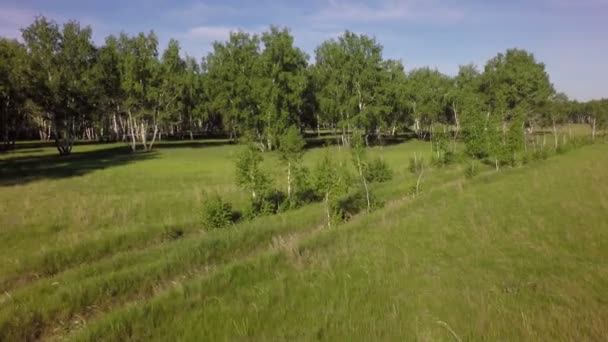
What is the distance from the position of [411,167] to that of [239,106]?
3722 cm

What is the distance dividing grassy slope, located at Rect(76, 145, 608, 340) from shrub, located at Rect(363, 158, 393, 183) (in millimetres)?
14767

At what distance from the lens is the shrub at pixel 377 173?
29.1 meters

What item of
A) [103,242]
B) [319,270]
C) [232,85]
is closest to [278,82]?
[232,85]

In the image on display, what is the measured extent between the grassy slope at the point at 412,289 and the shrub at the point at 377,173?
48.4 feet

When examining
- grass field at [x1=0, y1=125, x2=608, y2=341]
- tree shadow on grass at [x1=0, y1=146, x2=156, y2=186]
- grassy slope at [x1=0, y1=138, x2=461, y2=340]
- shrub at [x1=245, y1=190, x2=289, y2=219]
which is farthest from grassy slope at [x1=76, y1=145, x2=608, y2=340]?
tree shadow on grass at [x1=0, y1=146, x2=156, y2=186]

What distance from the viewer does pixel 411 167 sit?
3481 centimetres

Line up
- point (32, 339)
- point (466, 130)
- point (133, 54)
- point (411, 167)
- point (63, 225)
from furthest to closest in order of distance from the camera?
point (133, 54) → point (466, 130) → point (411, 167) → point (63, 225) → point (32, 339)

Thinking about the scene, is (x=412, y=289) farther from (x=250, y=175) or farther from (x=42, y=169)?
(x=42, y=169)

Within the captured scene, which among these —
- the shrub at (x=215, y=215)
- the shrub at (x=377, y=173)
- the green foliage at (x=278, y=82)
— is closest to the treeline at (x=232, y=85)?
the green foliage at (x=278, y=82)

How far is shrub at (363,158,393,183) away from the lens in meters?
29.1

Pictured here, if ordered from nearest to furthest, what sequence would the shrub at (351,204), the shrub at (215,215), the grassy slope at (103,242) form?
the grassy slope at (103,242), the shrub at (215,215), the shrub at (351,204)

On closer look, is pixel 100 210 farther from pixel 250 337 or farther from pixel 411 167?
pixel 411 167

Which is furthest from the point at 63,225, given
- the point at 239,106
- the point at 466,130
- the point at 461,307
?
the point at 239,106

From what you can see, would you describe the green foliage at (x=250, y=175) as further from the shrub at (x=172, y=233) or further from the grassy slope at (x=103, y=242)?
the shrub at (x=172, y=233)
